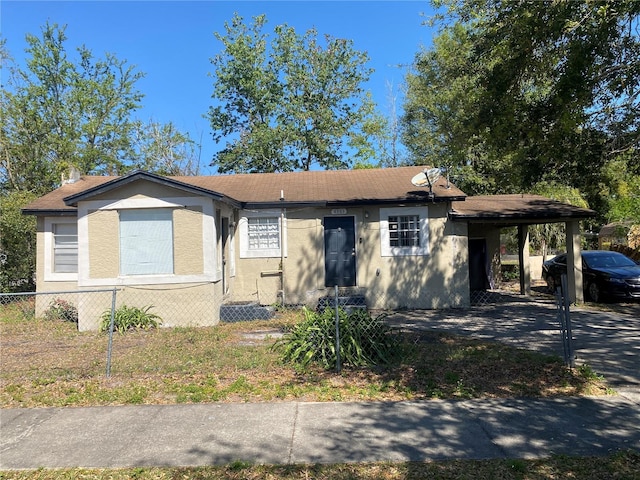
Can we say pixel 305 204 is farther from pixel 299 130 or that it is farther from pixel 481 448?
pixel 299 130

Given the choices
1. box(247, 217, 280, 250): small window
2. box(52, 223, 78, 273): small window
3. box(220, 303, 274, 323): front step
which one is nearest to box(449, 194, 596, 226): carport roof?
box(247, 217, 280, 250): small window

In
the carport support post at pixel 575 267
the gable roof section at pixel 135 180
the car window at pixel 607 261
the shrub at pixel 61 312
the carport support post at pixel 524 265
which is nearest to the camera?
the gable roof section at pixel 135 180

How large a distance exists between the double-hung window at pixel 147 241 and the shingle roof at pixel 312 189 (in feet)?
4.16

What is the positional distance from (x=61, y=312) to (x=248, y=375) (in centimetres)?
810

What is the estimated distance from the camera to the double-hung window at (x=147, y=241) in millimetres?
10031

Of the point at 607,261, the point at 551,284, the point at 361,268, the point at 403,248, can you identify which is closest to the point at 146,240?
the point at 361,268

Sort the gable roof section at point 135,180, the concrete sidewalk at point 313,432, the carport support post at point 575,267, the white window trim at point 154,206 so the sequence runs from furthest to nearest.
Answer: the carport support post at point 575,267, the white window trim at point 154,206, the gable roof section at point 135,180, the concrete sidewalk at point 313,432

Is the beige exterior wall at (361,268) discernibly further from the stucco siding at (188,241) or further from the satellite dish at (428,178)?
the stucco siding at (188,241)

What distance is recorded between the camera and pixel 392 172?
1485 centimetres

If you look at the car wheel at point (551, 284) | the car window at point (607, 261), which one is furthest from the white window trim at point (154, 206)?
the car wheel at point (551, 284)

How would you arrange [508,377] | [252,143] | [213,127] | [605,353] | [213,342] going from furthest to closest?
[213,127] < [252,143] < [213,342] < [605,353] < [508,377]

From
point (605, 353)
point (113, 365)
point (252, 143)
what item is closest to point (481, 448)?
point (605, 353)

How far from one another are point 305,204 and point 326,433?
8376mm

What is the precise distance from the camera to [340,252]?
12312 millimetres
